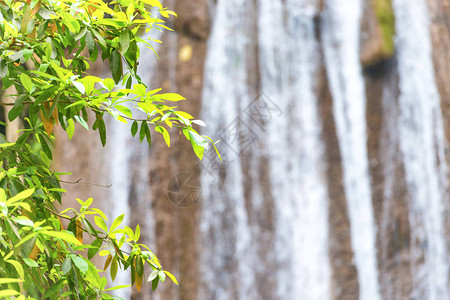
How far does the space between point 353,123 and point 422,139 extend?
17.3 inches

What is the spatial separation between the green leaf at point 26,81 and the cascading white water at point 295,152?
209 cm

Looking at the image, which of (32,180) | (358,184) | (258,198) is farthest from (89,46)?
(358,184)

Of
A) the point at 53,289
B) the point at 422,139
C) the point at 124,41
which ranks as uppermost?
the point at 124,41

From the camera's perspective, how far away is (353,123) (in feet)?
10.0

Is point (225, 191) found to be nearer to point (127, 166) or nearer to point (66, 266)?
point (127, 166)

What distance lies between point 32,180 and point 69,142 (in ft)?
5.27

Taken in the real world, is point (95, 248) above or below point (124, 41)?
below

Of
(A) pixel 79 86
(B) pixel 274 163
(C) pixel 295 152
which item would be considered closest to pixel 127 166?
(B) pixel 274 163

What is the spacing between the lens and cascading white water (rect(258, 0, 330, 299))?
9.63ft

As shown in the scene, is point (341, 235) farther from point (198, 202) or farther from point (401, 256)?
point (198, 202)

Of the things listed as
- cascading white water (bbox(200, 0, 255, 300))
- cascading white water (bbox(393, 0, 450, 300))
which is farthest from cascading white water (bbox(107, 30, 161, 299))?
cascading white water (bbox(393, 0, 450, 300))

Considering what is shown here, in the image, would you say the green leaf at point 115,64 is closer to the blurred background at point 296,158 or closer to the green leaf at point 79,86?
the green leaf at point 79,86

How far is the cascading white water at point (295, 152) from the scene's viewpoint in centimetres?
294

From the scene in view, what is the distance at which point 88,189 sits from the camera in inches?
103
